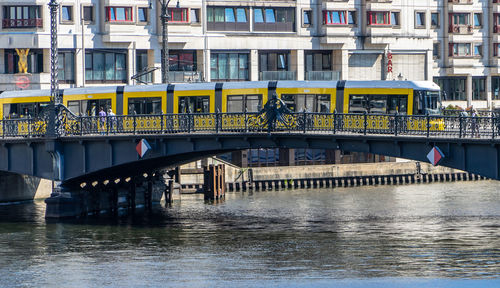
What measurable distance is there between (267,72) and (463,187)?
966 inches

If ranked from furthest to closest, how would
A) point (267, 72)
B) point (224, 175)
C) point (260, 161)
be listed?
point (267, 72)
point (260, 161)
point (224, 175)

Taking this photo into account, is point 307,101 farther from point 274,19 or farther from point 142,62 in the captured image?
point 274,19

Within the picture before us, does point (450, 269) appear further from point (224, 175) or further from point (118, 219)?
point (224, 175)

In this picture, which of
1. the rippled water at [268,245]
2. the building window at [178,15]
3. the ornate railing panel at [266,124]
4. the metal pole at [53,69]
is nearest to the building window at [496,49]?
the building window at [178,15]

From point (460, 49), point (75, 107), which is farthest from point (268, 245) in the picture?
point (460, 49)

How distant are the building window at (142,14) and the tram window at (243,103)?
118 ft

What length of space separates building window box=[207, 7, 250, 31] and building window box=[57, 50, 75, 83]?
13.8m

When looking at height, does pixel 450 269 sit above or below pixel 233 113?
below

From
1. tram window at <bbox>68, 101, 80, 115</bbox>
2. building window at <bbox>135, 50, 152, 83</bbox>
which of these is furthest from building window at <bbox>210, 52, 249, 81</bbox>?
tram window at <bbox>68, 101, 80, 115</bbox>

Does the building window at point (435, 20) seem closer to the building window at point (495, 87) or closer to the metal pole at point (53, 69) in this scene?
the building window at point (495, 87)

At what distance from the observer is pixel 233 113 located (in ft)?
228

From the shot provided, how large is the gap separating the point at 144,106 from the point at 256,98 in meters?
7.87

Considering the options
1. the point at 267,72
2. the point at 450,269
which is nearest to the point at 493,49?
the point at 267,72

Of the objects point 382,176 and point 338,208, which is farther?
point 382,176
